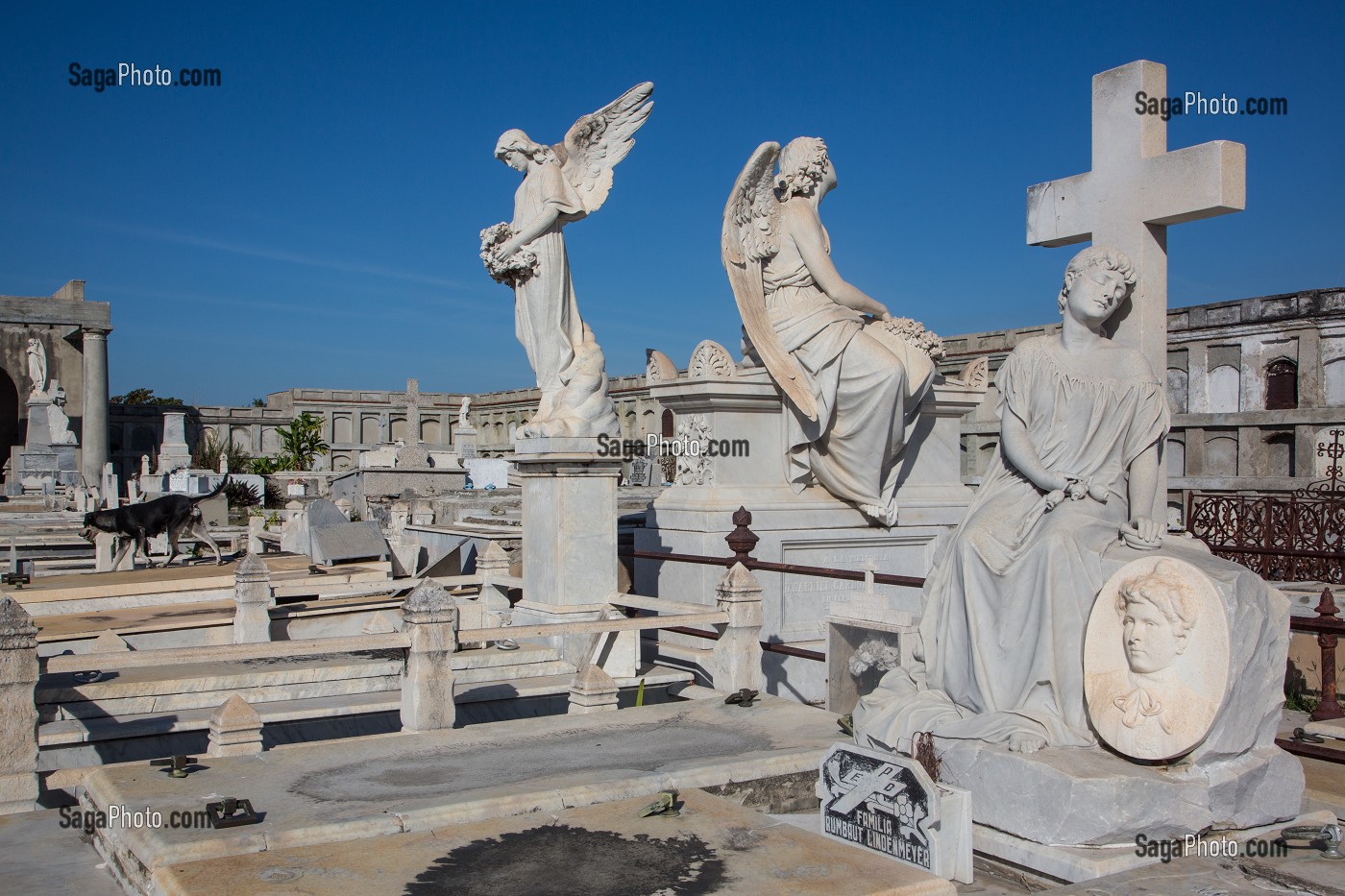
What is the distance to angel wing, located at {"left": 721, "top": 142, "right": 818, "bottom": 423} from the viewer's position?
9406mm

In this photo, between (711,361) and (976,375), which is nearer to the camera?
(711,361)

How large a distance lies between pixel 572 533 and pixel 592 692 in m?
1.94

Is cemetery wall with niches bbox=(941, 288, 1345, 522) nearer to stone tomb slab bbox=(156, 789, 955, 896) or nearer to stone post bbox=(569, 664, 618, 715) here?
stone post bbox=(569, 664, 618, 715)

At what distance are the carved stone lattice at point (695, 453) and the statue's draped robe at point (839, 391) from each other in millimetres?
730

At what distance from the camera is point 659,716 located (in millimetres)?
6727

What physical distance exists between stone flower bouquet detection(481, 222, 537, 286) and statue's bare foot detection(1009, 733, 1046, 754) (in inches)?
224

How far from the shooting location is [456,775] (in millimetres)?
5352

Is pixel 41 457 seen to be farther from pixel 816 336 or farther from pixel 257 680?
pixel 816 336

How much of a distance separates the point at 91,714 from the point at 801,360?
19.0 feet

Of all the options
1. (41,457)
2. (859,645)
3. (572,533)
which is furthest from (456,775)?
(41,457)

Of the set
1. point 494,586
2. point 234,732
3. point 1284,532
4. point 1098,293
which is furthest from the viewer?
point 1284,532

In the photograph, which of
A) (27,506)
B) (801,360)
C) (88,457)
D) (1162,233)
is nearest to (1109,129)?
(1162,233)

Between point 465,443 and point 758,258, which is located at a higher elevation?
point 758,258

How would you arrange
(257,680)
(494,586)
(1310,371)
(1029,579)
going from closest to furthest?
1. (1029,579)
2. (257,680)
3. (494,586)
4. (1310,371)
